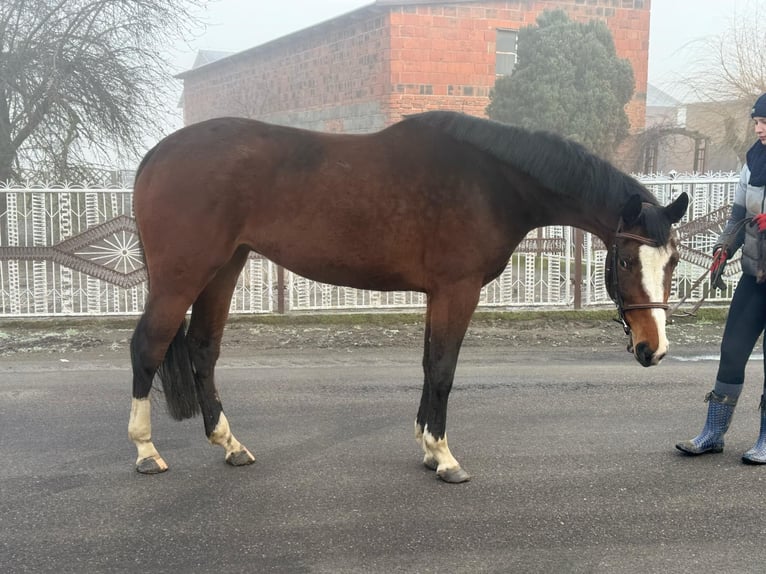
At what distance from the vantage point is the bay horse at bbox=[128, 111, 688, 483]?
3.42m

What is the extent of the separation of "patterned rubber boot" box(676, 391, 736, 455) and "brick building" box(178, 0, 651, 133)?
18.6 metres

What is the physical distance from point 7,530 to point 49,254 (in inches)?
221

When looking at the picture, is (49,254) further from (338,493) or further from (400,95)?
(400,95)

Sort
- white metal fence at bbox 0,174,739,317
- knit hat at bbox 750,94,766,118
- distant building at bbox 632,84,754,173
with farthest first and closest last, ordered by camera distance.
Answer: distant building at bbox 632,84,754,173 < white metal fence at bbox 0,174,739,317 < knit hat at bbox 750,94,766,118

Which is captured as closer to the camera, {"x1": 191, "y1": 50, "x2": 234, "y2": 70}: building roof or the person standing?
the person standing

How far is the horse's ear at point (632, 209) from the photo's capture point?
3.19m

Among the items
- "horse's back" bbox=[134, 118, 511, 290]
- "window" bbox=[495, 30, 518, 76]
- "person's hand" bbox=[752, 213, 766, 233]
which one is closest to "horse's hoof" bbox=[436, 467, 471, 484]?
"horse's back" bbox=[134, 118, 511, 290]

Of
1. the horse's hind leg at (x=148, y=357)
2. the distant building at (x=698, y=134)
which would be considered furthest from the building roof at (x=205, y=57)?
the horse's hind leg at (x=148, y=357)

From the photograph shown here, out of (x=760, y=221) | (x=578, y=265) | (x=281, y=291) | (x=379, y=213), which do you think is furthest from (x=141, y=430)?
(x=578, y=265)

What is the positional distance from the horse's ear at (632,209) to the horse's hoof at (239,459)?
2.38m

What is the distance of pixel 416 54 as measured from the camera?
888 inches

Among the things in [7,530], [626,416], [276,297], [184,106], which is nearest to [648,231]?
[626,416]

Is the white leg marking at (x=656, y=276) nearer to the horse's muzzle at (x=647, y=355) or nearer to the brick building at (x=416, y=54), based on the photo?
the horse's muzzle at (x=647, y=355)

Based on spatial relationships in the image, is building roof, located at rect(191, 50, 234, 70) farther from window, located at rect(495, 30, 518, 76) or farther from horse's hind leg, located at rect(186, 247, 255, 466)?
horse's hind leg, located at rect(186, 247, 255, 466)
